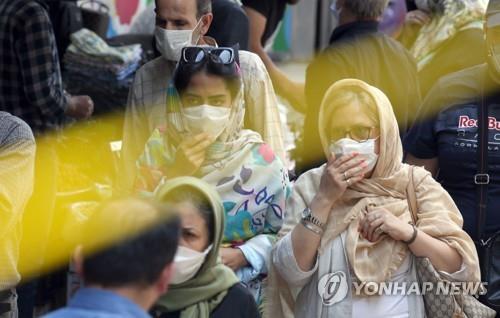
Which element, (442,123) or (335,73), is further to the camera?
(335,73)

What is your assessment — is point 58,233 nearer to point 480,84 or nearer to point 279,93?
point 279,93

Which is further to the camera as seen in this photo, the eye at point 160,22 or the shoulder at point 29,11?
the shoulder at point 29,11

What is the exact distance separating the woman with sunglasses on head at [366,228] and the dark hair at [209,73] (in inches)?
16.2

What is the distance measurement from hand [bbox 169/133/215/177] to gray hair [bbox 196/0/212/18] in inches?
33.8

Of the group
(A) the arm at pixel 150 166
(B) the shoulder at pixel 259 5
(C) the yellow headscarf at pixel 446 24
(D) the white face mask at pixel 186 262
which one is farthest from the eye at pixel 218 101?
(B) the shoulder at pixel 259 5

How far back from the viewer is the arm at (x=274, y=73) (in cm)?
642

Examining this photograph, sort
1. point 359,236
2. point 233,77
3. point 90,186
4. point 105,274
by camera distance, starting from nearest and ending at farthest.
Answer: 1. point 105,274
2. point 359,236
3. point 233,77
4. point 90,186

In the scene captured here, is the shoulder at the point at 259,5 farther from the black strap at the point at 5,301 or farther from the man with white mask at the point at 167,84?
the black strap at the point at 5,301

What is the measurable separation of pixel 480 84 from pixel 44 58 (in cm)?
215

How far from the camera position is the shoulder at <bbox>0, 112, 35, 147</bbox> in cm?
392

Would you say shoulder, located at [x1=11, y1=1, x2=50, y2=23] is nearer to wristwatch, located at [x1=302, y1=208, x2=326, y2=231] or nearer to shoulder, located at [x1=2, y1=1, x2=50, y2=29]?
shoulder, located at [x1=2, y1=1, x2=50, y2=29]

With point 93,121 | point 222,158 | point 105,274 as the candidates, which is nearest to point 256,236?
point 222,158

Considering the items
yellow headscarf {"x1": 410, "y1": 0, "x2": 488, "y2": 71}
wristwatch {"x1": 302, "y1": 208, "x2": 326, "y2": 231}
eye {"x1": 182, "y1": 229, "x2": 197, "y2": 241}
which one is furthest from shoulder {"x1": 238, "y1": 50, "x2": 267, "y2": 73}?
yellow headscarf {"x1": 410, "y1": 0, "x2": 488, "y2": 71}

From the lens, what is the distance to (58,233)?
5.52 m
